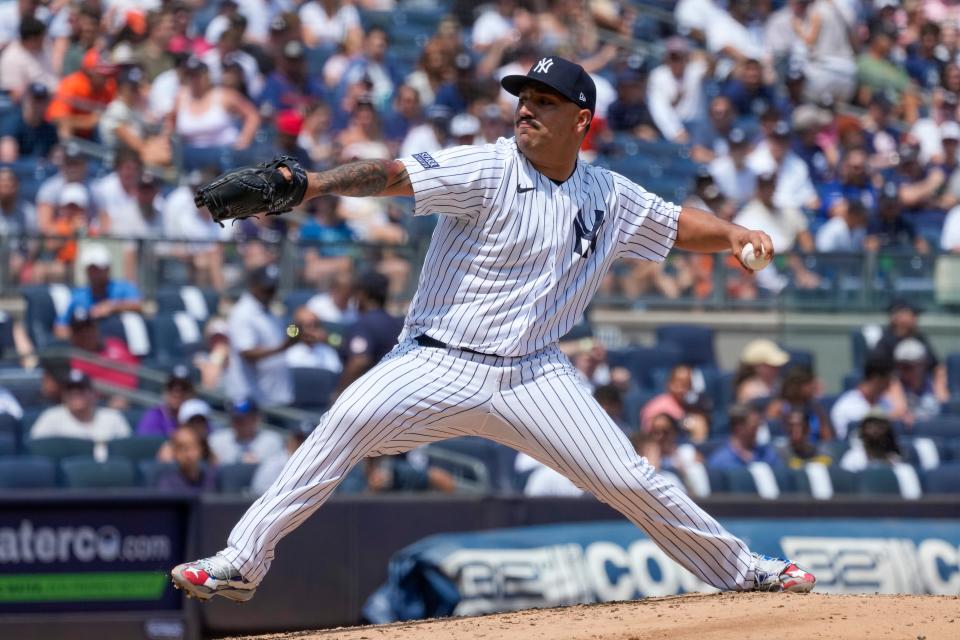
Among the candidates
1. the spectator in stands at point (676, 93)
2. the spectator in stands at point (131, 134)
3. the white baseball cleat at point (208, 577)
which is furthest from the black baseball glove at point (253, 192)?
the spectator in stands at point (676, 93)

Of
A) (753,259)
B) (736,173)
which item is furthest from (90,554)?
(736,173)

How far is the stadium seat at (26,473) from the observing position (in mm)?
8655

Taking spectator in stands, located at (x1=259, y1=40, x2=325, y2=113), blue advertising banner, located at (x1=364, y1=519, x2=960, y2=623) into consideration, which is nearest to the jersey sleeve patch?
blue advertising banner, located at (x1=364, y1=519, x2=960, y2=623)

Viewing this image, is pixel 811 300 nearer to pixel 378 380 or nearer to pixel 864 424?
pixel 864 424

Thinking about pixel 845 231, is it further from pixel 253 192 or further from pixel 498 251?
pixel 253 192

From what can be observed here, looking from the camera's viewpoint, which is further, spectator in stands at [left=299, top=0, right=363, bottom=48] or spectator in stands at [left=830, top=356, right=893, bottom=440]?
spectator in stands at [left=299, top=0, right=363, bottom=48]

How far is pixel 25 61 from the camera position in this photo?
39.2 ft

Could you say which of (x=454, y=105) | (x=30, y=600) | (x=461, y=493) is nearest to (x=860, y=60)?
(x=454, y=105)

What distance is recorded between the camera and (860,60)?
50.7 ft

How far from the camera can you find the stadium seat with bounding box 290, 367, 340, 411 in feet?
32.4

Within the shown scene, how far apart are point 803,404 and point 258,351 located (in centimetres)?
362

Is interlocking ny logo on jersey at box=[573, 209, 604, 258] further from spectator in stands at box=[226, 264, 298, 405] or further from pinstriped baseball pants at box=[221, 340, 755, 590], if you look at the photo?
spectator in stands at box=[226, 264, 298, 405]

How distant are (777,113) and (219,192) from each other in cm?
983

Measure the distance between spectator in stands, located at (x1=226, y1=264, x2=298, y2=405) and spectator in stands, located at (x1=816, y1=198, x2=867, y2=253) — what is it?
15.0 feet
